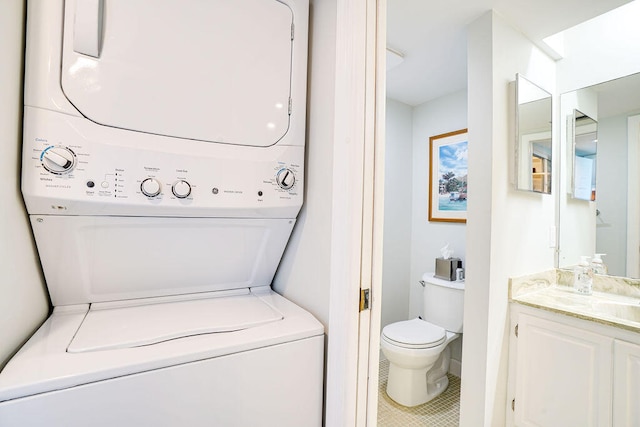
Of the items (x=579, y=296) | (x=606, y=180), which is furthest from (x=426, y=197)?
(x=579, y=296)

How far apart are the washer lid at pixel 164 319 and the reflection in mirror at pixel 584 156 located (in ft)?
7.62

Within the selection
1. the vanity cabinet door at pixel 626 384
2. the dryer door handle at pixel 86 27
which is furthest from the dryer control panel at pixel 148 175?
the vanity cabinet door at pixel 626 384

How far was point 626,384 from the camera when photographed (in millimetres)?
1348

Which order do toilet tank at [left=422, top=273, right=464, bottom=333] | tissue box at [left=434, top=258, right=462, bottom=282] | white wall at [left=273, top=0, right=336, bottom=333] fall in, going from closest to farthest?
1. white wall at [left=273, top=0, right=336, bottom=333]
2. toilet tank at [left=422, top=273, right=464, bottom=333]
3. tissue box at [left=434, top=258, right=462, bottom=282]

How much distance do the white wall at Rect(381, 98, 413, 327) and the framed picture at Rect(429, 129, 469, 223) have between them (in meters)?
0.26

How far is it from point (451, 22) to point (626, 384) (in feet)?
6.94

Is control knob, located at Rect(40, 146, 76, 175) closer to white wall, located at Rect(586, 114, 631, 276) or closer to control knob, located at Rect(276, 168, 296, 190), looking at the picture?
control knob, located at Rect(276, 168, 296, 190)

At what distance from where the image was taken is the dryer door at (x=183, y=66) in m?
0.77

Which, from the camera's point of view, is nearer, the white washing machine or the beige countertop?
the white washing machine

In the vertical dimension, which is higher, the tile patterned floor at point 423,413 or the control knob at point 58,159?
the control knob at point 58,159

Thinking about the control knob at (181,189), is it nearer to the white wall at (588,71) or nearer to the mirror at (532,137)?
the mirror at (532,137)

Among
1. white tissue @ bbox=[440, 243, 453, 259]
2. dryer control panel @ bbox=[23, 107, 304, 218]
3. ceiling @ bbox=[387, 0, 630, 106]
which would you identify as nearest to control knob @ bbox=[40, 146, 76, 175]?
dryer control panel @ bbox=[23, 107, 304, 218]

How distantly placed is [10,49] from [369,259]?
1.07 metres

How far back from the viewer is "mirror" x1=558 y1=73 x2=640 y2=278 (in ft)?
5.96
